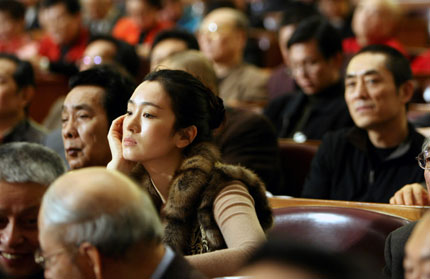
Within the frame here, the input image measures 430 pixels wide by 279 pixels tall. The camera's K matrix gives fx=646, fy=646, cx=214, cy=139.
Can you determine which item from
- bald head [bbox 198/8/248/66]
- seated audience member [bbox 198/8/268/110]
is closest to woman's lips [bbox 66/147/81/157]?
seated audience member [bbox 198/8/268/110]

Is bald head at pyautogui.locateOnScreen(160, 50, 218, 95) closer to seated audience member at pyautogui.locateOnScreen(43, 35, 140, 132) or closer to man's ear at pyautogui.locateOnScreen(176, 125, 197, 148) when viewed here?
man's ear at pyautogui.locateOnScreen(176, 125, 197, 148)

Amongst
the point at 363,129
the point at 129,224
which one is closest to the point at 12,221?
the point at 129,224

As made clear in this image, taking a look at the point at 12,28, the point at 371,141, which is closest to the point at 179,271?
the point at 371,141

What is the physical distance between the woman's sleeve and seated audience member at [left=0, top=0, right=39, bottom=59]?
4.36m

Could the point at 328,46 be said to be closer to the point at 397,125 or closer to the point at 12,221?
the point at 397,125

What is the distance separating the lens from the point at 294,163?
2.84 metres

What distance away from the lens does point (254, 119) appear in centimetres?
283

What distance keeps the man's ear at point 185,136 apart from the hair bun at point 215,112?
78 mm

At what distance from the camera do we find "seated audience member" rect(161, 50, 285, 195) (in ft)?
8.80

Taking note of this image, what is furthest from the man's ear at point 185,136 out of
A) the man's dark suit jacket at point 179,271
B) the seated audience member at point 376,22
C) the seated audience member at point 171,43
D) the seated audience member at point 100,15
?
the seated audience member at point 100,15

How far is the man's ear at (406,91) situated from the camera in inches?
103

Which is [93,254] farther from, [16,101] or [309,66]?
[309,66]

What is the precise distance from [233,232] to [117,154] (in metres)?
0.47

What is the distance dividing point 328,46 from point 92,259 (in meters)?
2.56
